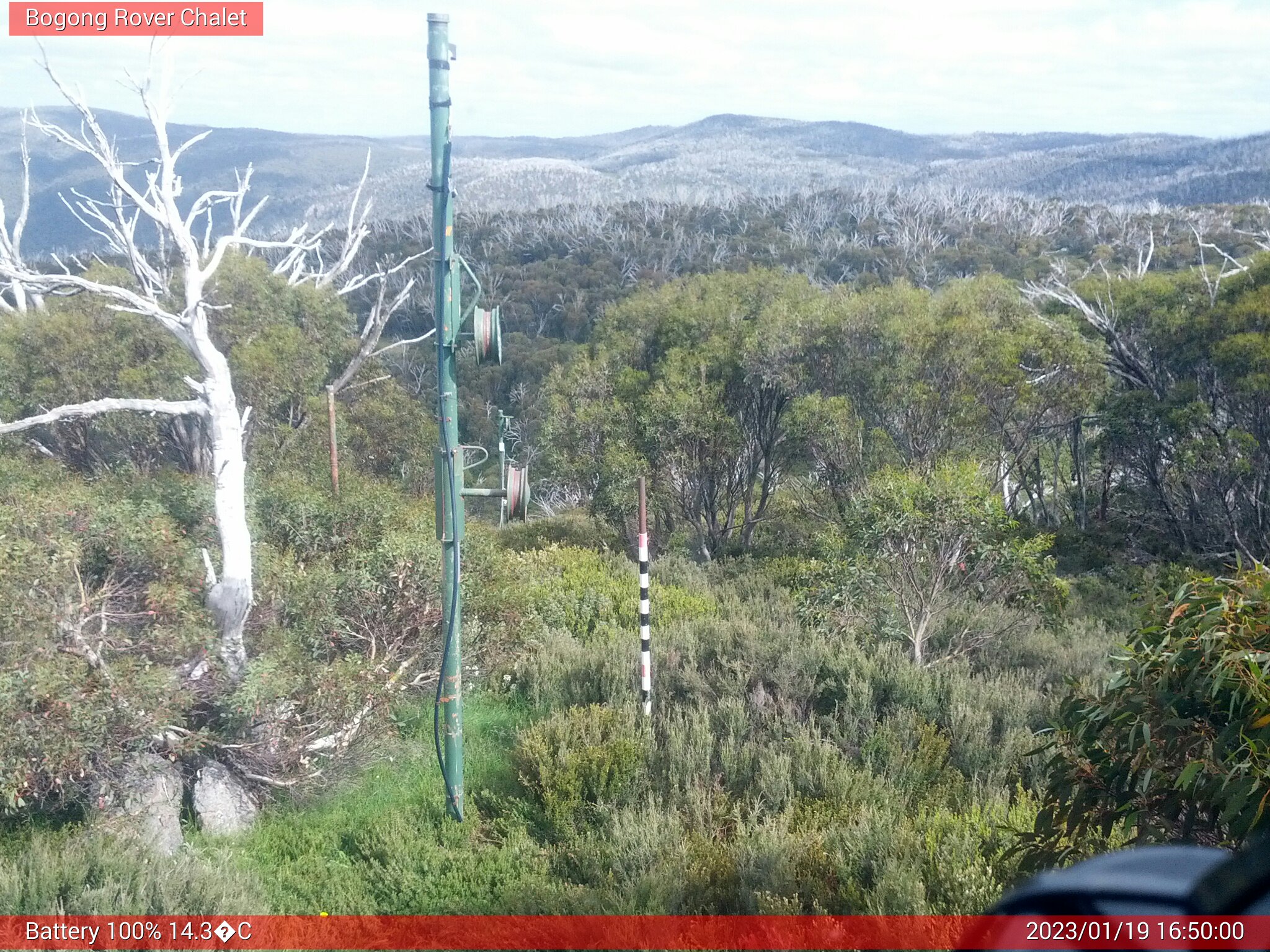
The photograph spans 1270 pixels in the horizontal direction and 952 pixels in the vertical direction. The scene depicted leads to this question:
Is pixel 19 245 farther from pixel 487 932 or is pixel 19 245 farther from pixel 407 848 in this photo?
pixel 487 932

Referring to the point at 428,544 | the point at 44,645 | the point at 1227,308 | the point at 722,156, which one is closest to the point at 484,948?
the point at 44,645

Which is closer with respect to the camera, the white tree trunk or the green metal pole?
the green metal pole

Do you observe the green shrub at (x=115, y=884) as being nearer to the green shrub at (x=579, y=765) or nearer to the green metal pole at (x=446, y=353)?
the green metal pole at (x=446, y=353)

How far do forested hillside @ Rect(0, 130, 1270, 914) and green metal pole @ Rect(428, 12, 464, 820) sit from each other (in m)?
1.07

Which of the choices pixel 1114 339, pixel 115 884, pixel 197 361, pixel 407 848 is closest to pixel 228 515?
pixel 197 361

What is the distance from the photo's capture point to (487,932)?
16.2 feet

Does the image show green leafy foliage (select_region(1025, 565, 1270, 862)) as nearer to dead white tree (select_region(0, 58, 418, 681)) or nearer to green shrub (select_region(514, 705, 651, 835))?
green shrub (select_region(514, 705, 651, 835))

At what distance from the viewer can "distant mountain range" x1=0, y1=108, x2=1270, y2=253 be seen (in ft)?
265

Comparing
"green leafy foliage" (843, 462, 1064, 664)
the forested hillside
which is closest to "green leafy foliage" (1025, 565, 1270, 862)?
the forested hillside

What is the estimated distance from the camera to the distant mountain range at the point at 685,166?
80812 mm

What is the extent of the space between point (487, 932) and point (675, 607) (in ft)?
20.7

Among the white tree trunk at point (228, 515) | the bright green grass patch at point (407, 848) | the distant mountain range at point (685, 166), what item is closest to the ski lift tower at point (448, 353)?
the bright green grass patch at point (407, 848)

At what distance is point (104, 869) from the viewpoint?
4953 mm

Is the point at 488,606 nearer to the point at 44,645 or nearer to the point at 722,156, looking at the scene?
the point at 44,645
